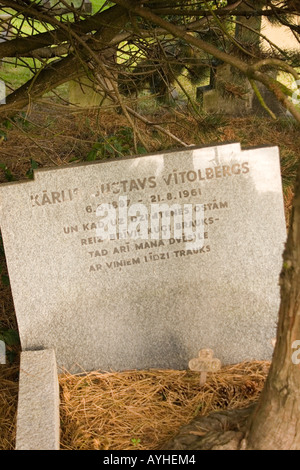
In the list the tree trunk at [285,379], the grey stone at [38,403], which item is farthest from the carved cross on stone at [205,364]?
the grey stone at [38,403]

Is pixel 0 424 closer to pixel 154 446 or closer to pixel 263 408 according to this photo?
pixel 154 446

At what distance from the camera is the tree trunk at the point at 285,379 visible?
1920mm

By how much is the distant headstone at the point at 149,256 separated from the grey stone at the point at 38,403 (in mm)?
228

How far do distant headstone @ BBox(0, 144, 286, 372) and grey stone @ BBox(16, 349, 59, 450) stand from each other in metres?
0.23

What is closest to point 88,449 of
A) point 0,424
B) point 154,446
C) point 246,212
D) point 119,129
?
point 154,446

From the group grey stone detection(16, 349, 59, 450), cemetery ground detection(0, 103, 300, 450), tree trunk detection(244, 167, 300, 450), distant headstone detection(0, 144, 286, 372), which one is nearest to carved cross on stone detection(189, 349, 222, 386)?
cemetery ground detection(0, 103, 300, 450)

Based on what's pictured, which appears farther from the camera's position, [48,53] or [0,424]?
[48,53]

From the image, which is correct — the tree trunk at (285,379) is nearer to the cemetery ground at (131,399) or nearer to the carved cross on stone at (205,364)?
the cemetery ground at (131,399)

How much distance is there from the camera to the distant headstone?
114 inches

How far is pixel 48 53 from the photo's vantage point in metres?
3.64

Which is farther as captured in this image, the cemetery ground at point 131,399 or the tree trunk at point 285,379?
the cemetery ground at point 131,399

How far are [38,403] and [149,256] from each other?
937mm

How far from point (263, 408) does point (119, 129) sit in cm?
360

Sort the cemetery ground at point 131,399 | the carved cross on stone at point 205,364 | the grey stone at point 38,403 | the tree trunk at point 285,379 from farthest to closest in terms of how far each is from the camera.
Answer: the carved cross on stone at point 205,364
the cemetery ground at point 131,399
the grey stone at point 38,403
the tree trunk at point 285,379
